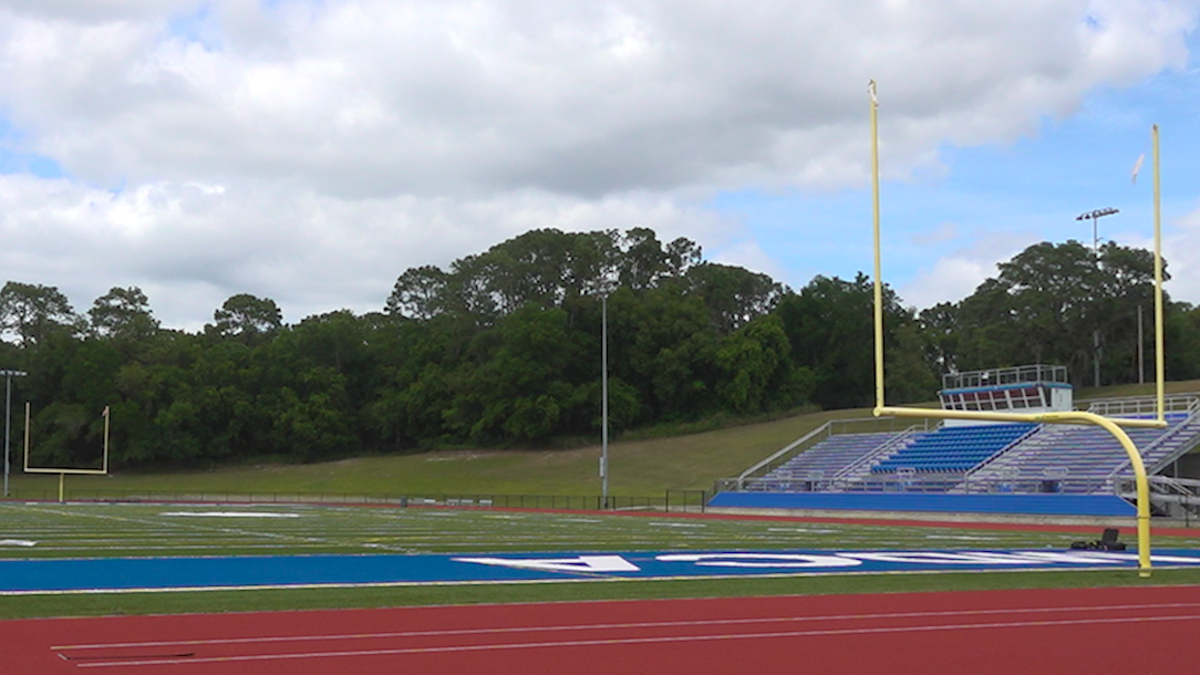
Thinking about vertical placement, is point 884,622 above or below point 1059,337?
below

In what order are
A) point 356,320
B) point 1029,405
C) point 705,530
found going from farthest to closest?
point 356,320, point 1029,405, point 705,530

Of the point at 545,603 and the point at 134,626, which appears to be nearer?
the point at 134,626

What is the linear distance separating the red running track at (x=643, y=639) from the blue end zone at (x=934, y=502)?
2081 centimetres

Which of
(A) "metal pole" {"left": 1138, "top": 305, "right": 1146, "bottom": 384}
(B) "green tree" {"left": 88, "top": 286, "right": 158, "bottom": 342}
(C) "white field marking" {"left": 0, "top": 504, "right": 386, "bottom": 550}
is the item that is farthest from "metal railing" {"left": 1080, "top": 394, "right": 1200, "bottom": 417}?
(B) "green tree" {"left": 88, "top": 286, "right": 158, "bottom": 342}

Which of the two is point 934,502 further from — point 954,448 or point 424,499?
point 424,499

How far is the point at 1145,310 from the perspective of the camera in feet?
232

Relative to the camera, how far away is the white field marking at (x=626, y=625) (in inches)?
345

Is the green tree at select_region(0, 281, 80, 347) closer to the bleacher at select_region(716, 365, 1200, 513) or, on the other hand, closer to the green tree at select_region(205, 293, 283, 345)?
the green tree at select_region(205, 293, 283, 345)

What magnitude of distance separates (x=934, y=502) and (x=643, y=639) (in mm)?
30464

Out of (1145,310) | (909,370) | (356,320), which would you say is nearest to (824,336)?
(909,370)

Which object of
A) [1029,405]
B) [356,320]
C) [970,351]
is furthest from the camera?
[356,320]

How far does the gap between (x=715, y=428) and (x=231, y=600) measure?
208 feet

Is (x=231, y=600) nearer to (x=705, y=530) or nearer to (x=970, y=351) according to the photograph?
(x=705, y=530)

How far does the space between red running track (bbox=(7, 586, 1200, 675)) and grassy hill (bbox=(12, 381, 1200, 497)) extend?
45.6 meters
